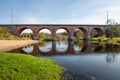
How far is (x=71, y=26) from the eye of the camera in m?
88.6

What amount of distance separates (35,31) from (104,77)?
7547 centimetres

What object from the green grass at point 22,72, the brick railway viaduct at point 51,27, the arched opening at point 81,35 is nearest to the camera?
the green grass at point 22,72

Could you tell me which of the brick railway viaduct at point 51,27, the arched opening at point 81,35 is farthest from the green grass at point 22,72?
the arched opening at point 81,35

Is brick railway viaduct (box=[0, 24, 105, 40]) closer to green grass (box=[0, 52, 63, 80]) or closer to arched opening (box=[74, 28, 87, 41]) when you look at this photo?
arched opening (box=[74, 28, 87, 41])

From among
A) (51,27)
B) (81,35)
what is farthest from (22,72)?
(81,35)

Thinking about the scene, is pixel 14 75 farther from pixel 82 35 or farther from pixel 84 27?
pixel 82 35

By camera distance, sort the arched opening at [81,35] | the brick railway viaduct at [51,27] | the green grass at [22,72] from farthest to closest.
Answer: the arched opening at [81,35]
the brick railway viaduct at [51,27]
the green grass at [22,72]

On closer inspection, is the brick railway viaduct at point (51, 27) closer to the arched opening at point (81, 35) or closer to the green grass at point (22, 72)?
the arched opening at point (81, 35)

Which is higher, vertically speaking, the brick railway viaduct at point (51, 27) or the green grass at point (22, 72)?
the brick railway viaduct at point (51, 27)

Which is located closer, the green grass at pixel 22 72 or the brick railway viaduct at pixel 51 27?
the green grass at pixel 22 72

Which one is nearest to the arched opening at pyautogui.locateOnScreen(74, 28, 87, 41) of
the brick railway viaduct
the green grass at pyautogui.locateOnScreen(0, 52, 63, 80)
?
the brick railway viaduct

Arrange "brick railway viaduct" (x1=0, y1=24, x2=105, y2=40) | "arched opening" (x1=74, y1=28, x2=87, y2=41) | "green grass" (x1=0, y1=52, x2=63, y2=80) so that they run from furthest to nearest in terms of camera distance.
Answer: "arched opening" (x1=74, y1=28, x2=87, y2=41) → "brick railway viaduct" (x1=0, y1=24, x2=105, y2=40) → "green grass" (x1=0, y1=52, x2=63, y2=80)

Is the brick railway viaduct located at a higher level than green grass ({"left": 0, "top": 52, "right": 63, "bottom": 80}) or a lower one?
higher

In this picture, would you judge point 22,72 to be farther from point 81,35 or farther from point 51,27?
point 81,35
